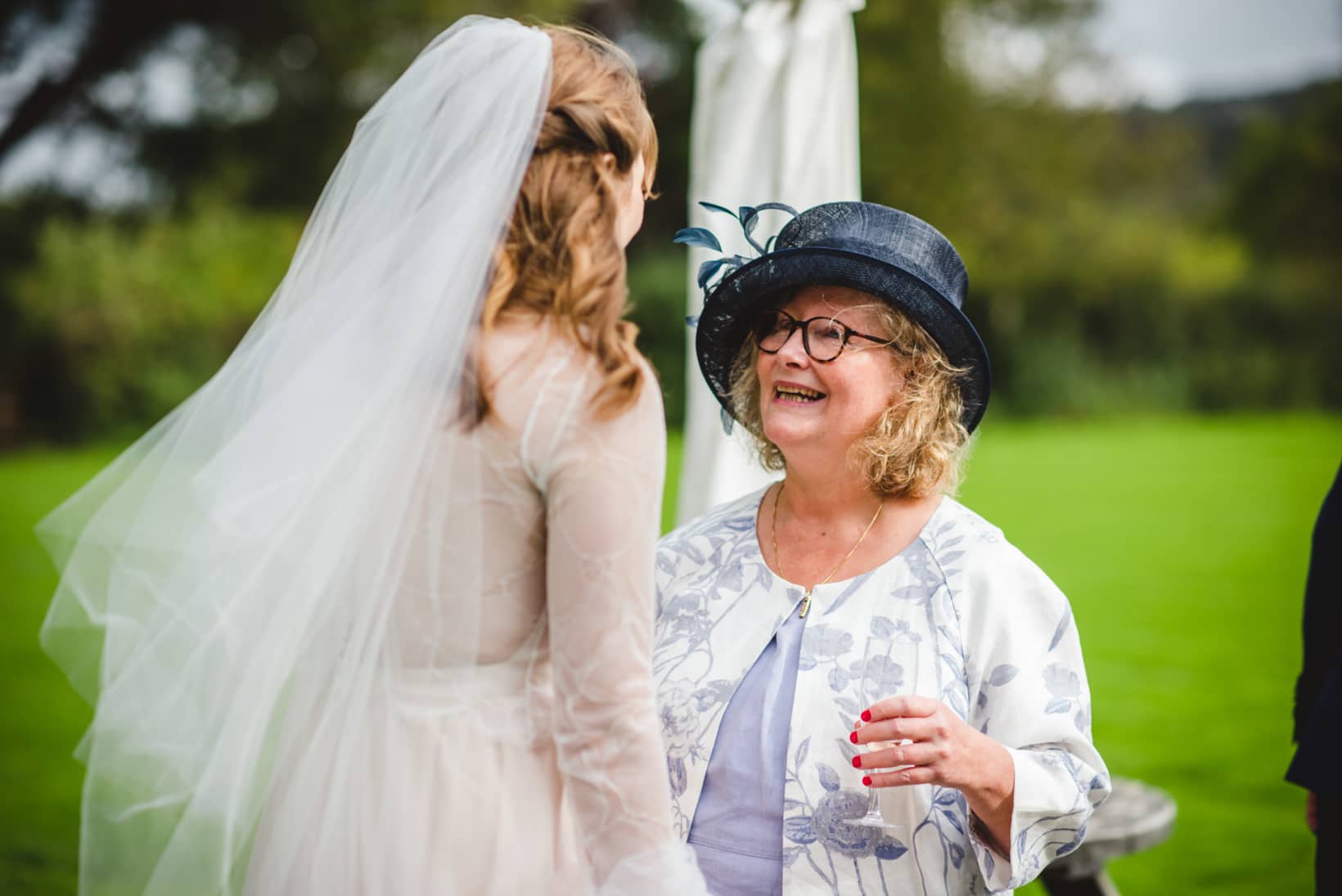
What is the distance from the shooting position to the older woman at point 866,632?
1.97 metres

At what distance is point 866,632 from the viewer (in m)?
2.13

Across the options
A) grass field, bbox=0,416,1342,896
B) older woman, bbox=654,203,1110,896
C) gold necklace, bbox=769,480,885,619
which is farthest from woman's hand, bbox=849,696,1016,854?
grass field, bbox=0,416,1342,896

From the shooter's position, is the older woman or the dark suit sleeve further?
the dark suit sleeve

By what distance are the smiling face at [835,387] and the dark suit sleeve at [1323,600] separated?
0.94 m

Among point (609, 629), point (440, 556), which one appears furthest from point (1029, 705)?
point (440, 556)

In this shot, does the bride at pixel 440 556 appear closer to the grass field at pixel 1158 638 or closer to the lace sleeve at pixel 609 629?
the lace sleeve at pixel 609 629

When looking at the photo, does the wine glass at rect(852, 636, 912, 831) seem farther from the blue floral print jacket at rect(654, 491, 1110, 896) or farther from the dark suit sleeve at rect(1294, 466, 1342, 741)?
the dark suit sleeve at rect(1294, 466, 1342, 741)

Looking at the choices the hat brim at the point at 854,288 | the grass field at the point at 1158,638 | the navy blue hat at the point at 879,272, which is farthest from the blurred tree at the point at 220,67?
the navy blue hat at the point at 879,272

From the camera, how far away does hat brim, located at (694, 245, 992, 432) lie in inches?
86.5

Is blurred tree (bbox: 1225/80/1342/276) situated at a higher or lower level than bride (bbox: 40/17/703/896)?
higher

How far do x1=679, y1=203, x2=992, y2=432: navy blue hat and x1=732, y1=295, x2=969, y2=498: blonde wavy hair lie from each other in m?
0.03

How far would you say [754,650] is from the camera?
2.21 metres

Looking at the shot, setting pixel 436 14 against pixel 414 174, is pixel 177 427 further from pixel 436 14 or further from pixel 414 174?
pixel 436 14

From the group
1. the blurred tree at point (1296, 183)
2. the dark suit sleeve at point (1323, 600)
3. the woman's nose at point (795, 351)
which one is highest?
the blurred tree at point (1296, 183)
